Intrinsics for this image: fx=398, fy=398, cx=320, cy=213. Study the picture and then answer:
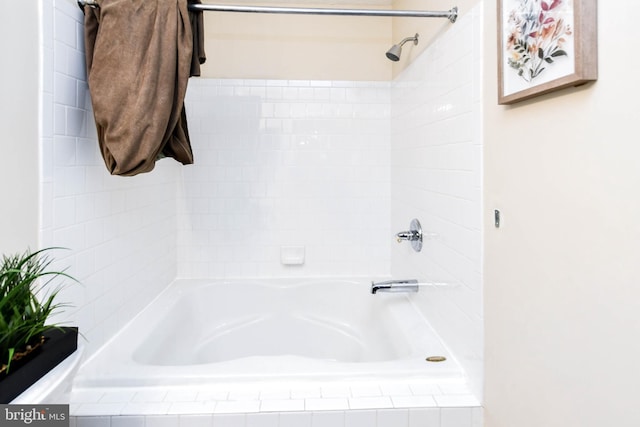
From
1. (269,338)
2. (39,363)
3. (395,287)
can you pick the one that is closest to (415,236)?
(395,287)

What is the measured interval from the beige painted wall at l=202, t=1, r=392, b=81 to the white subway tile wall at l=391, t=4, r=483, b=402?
0.57 m

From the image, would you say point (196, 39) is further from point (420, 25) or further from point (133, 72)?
point (420, 25)

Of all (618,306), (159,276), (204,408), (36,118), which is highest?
(36,118)

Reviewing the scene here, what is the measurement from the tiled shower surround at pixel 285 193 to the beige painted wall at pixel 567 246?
134 mm

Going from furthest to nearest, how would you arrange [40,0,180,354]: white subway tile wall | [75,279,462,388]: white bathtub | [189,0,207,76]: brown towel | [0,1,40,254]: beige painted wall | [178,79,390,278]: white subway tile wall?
[178,79,390,278]: white subway tile wall → [189,0,207,76]: brown towel → [75,279,462,388]: white bathtub → [40,0,180,354]: white subway tile wall → [0,1,40,254]: beige painted wall

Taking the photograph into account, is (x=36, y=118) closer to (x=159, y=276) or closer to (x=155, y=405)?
(x=155, y=405)

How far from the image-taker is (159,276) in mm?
2287

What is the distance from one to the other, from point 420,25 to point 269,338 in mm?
1949

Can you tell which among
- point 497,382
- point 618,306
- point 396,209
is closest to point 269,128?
point 396,209

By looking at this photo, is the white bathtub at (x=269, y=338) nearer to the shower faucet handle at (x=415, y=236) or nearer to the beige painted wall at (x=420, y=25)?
the shower faucet handle at (x=415, y=236)

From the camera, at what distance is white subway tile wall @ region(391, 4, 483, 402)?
1349 mm

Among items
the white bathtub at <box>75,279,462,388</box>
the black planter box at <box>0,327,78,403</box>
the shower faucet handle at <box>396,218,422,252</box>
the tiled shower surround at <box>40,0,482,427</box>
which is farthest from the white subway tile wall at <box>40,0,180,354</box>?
the shower faucet handle at <box>396,218,422,252</box>

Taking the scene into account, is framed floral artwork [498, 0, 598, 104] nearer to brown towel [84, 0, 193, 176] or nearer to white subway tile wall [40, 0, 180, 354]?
brown towel [84, 0, 193, 176]

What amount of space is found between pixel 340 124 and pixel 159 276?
147 cm
